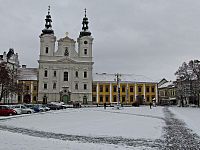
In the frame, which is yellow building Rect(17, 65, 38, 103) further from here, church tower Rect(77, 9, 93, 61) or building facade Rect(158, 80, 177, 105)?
building facade Rect(158, 80, 177, 105)

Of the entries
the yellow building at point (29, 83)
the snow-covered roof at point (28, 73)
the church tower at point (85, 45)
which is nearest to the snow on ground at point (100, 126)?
the yellow building at point (29, 83)

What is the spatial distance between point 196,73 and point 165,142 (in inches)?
2148

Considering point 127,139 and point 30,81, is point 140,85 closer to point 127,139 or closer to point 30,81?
point 30,81

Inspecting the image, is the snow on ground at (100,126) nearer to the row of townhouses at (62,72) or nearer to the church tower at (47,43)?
the row of townhouses at (62,72)

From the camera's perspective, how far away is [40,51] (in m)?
81.0

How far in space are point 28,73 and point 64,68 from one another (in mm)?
12940

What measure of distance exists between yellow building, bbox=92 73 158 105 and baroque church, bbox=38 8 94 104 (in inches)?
276

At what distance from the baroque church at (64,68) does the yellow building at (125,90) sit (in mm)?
7014

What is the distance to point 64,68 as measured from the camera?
8194cm

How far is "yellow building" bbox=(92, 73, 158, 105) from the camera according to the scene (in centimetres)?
8812

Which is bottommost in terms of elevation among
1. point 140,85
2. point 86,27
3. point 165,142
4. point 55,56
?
point 165,142

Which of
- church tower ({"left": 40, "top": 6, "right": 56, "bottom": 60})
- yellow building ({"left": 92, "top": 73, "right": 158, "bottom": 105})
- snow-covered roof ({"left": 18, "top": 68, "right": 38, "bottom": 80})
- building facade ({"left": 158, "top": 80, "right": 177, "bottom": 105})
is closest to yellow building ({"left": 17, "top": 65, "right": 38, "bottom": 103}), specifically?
snow-covered roof ({"left": 18, "top": 68, "right": 38, "bottom": 80})

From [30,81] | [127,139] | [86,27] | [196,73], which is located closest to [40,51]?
[30,81]

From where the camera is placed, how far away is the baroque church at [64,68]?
80.4 meters
